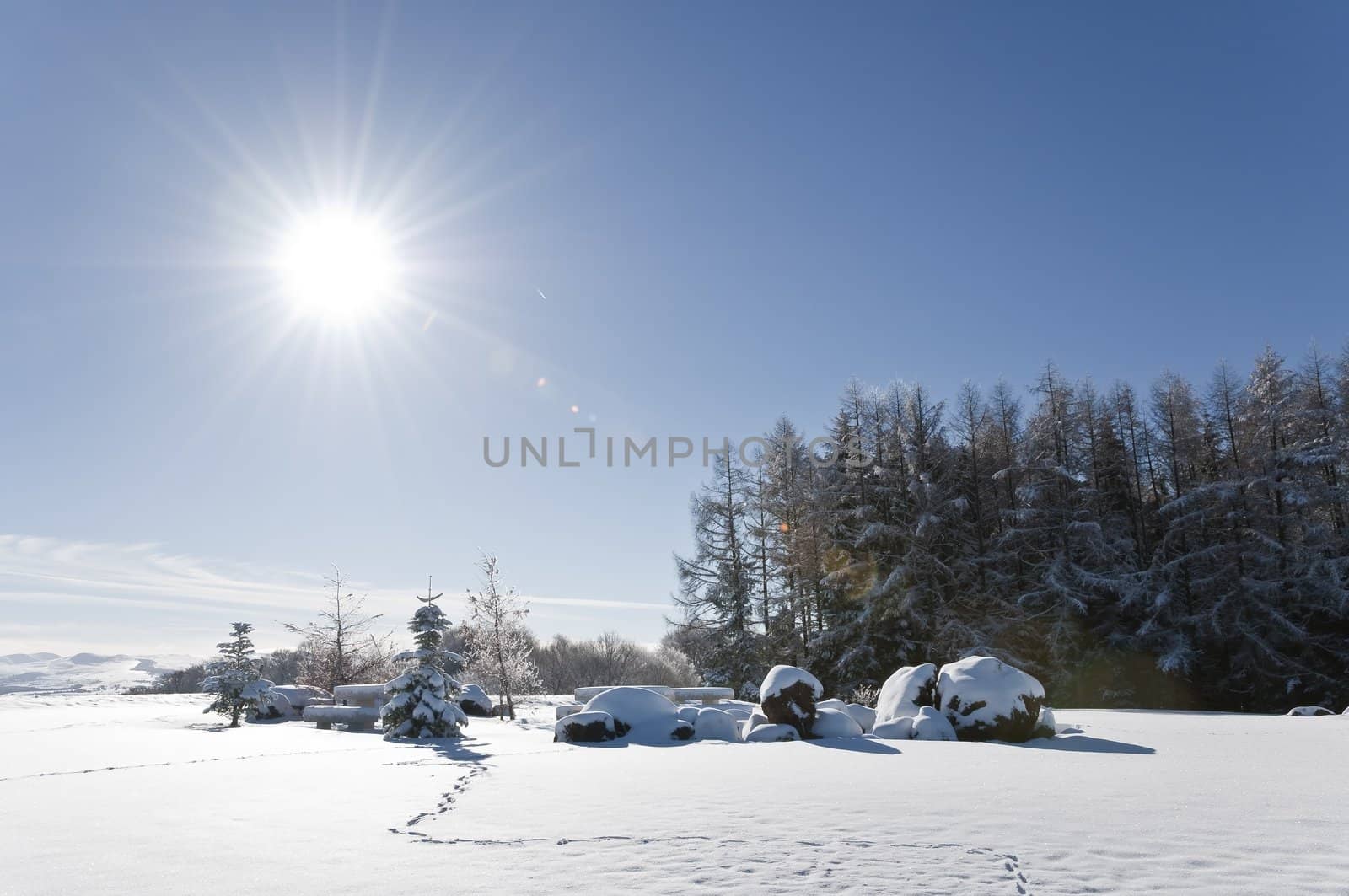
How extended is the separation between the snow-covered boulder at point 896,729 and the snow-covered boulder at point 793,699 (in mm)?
1447

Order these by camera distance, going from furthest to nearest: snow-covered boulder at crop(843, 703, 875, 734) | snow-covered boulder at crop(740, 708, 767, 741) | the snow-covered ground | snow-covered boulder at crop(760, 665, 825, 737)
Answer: snow-covered boulder at crop(843, 703, 875, 734), snow-covered boulder at crop(740, 708, 767, 741), snow-covered boulder at crop(760, 665, 825, 737), the snow-covered ground

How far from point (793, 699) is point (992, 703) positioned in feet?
13.3

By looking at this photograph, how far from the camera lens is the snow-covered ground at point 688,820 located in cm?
505

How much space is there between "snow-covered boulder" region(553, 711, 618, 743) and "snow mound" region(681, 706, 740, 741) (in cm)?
193

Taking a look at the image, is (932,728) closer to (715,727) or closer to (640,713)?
(715,727)

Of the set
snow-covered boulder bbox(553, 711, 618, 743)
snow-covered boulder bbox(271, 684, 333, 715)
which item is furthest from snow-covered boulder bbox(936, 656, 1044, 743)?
snow-covered boulder bbox(271, 684, 333, 715)

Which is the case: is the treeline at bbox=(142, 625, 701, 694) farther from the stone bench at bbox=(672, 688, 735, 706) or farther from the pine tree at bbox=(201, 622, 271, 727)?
the pine tree at bbox=(201, 622, 271, 727)

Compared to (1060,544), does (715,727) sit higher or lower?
lower

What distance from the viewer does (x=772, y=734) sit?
635 inches

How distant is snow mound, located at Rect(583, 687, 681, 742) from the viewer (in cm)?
1702

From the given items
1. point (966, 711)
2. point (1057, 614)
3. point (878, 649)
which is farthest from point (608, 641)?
point (966, 711)

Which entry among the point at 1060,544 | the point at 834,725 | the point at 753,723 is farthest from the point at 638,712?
the point at 1060,544

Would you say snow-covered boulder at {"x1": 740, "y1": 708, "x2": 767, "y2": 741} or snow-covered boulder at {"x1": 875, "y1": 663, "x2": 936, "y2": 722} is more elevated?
snow-covered boulder at {"x1": 875, "y1": 663, "x2": 936, "y2": 722}

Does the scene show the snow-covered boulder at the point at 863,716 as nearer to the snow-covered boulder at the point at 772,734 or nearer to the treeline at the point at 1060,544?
the snow-covered boulder at the point at 772,734
